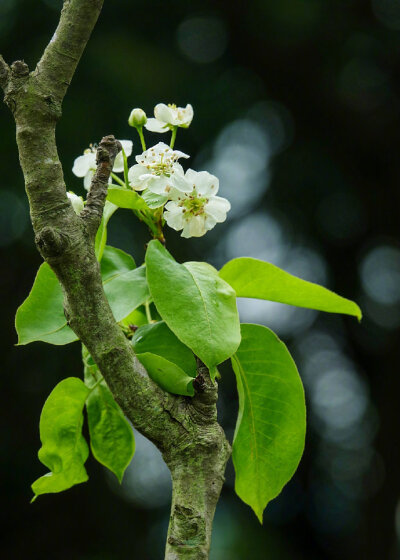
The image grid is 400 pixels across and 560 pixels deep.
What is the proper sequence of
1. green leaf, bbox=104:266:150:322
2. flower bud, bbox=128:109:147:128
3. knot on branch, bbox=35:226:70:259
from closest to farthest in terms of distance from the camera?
knot on branch, bbox=35:226:70:259 → green leaf, bbox=104:266:150:322 → flower bud, bbox=128:109:147:128

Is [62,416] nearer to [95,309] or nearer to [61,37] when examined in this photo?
[95,309]

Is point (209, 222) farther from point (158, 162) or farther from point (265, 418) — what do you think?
point (265, 418)

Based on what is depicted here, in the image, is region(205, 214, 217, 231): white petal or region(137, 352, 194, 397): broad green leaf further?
region(205, 214, 217, 231): white petal

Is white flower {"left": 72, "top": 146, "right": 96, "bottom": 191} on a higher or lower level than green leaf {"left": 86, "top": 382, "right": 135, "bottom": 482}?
higher

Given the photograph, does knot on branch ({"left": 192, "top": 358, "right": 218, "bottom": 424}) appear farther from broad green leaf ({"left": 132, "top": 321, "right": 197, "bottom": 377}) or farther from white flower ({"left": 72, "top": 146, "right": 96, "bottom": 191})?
white flower ({"left": 72, "top": 146, "right": 96, "bottom": 191})

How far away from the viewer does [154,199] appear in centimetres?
60

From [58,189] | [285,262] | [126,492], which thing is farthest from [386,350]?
[58,189]

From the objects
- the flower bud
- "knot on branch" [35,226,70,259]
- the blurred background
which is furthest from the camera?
the blurred background

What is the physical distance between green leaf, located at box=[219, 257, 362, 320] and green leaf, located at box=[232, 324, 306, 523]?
1.4 inches

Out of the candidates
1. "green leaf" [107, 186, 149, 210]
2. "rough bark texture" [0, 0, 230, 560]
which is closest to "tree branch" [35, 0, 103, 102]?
"rough bark texture" [0, 0, 230, 560]

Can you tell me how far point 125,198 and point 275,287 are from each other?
0.53 feet

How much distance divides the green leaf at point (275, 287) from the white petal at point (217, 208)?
0.18 ft

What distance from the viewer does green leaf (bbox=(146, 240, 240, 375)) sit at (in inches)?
19.6

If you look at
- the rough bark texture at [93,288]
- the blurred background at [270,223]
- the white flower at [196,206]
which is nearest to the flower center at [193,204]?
the white flower at [196,206]
